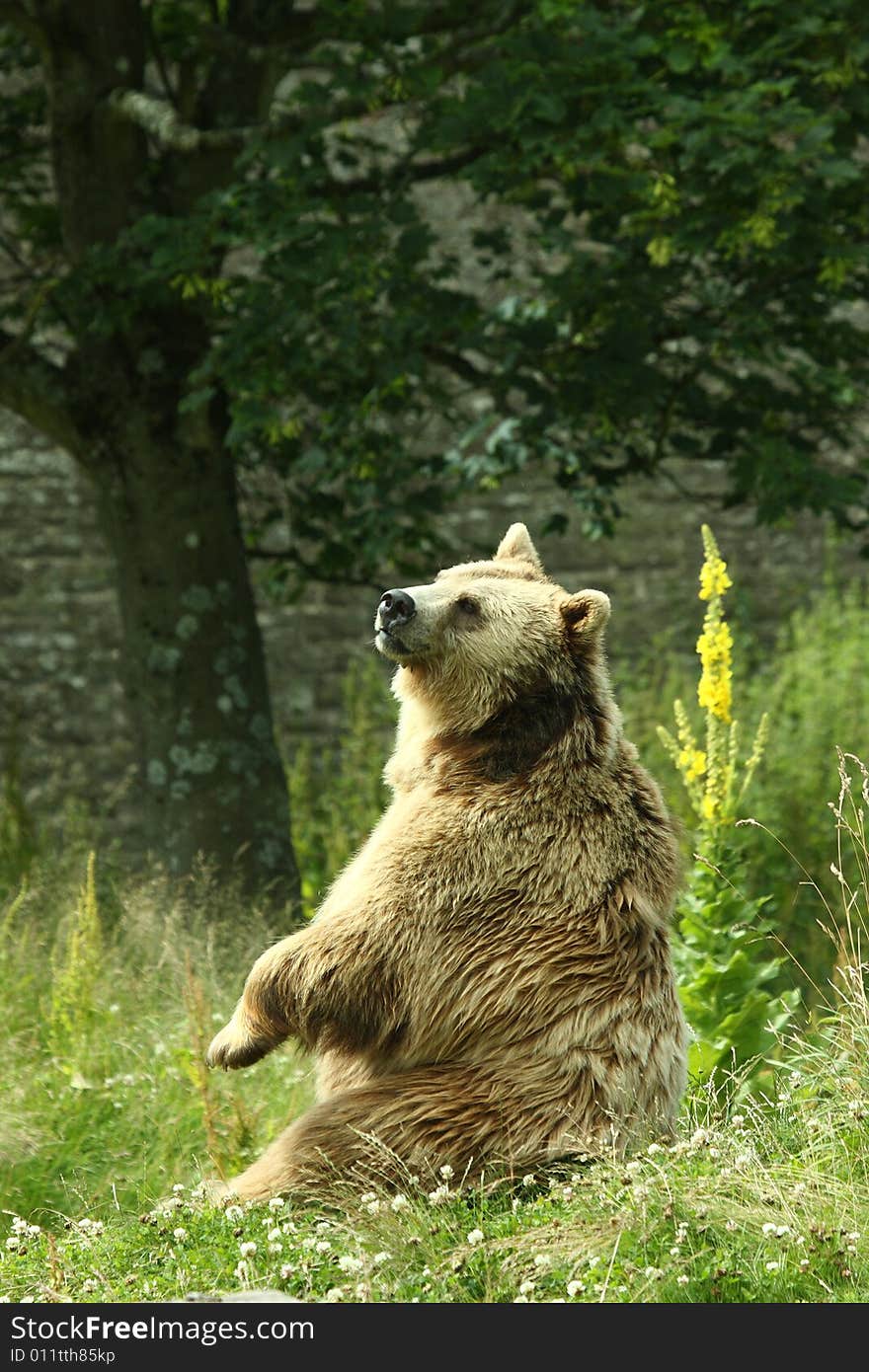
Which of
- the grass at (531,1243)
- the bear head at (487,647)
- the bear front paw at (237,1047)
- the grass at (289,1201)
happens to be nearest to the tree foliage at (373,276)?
the grass at (289,1201)

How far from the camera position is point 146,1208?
4.35 metres

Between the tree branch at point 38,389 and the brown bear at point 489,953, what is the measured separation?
4555 mm

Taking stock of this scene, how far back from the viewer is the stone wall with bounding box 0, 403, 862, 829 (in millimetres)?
11375

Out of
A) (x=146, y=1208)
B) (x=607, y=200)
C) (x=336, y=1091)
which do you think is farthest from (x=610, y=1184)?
(x=607, y=200)

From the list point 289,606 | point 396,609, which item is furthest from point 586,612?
point 289,606

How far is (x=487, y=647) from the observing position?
3.87 meters

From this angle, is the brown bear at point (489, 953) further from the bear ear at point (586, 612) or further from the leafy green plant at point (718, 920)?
the leafy green plant at point (718, 920)

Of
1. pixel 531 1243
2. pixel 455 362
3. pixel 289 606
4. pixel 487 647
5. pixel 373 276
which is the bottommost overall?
pixel 531 1243

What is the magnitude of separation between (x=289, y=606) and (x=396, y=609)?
792 centimetres

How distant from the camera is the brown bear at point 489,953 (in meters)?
3.56

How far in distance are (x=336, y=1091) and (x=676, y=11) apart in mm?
4761

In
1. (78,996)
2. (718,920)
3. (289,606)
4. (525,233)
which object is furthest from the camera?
(289,606)

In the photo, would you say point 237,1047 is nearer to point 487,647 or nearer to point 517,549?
point 487,647

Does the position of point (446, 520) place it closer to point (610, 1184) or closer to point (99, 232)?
point (99, 232)
